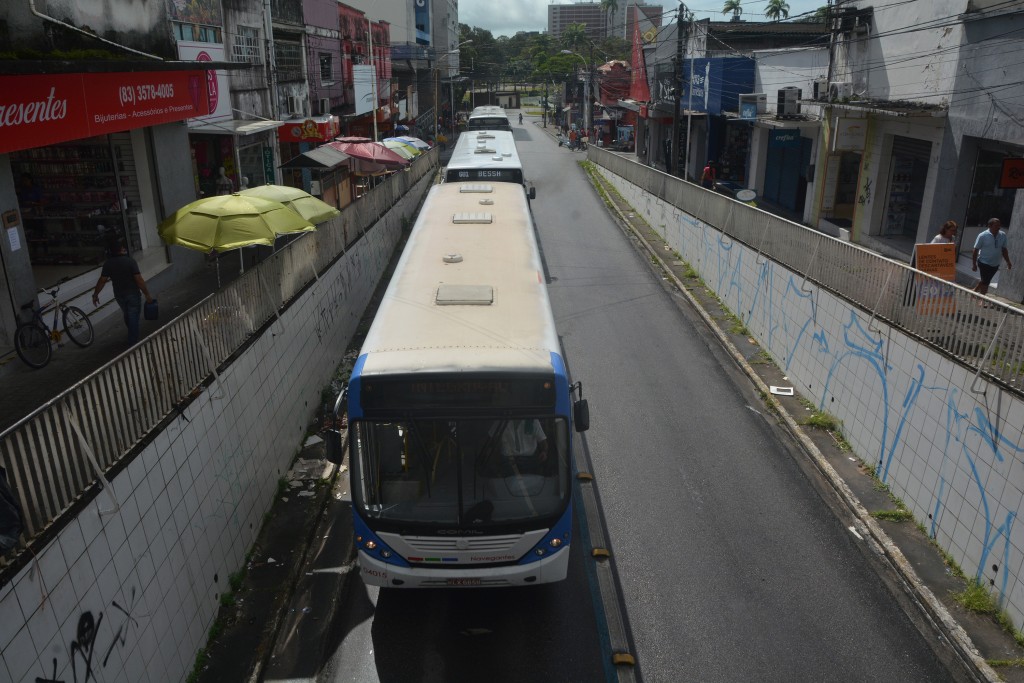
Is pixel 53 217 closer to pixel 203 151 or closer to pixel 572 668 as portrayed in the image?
pixel 203 151

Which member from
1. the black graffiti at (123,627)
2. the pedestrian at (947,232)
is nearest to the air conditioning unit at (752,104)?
the pedestrian at (947,232)

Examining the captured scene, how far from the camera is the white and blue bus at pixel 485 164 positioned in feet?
71.6

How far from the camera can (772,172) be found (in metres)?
35.1

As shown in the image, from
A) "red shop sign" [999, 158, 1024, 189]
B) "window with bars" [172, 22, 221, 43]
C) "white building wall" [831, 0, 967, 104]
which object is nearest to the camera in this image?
"red shop sign" [999, 158, 1024, 189]

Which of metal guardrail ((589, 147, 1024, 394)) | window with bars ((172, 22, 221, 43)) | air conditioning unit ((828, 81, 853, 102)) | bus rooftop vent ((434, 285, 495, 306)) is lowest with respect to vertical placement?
metal guardrail ((589, 147, 1024, 394))

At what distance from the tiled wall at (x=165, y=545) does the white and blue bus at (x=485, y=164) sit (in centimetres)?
1178

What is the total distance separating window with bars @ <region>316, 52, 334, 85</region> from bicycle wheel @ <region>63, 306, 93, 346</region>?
25566mm

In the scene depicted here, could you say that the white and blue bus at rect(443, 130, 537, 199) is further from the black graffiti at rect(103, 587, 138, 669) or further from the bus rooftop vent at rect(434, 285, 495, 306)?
the black graffiti at rect(103, 587, 138, 669)

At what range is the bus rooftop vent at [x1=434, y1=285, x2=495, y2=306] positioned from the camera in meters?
8.41

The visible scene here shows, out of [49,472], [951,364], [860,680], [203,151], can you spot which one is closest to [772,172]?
[203,151]

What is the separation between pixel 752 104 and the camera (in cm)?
3148

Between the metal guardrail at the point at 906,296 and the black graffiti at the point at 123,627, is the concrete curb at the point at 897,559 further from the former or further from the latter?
the black graffiti at the point at 123,627

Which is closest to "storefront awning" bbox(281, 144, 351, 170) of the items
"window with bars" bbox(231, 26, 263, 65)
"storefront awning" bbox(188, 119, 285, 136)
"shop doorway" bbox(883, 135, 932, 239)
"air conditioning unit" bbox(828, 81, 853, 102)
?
"storefront awning" bbox(188, 119, 285, 136)

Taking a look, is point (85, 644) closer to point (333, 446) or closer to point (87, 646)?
point (87, 646)
